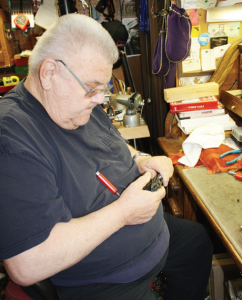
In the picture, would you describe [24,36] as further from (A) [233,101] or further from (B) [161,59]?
(A) [233,101]

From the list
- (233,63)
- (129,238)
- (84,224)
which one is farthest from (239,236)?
(233,63)

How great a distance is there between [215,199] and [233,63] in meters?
1.08

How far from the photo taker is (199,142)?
123 cm

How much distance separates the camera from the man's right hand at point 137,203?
79 cm

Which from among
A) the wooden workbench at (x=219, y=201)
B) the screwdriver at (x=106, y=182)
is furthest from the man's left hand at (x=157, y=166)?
the screwdriver at (x=106, y=182)

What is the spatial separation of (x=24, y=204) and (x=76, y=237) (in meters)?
0.18

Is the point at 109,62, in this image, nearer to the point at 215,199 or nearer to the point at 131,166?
the point at 131,166

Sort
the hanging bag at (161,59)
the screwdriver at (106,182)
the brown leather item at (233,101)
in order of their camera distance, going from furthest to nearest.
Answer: the hanging bag at (161,59) < the brown leather item at (233,101) < the screwdriver at (106,182)

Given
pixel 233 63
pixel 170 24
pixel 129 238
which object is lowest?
pixel 129 238

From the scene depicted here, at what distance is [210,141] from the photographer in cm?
126

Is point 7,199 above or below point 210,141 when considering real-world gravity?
above

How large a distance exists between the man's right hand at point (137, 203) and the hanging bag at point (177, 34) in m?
1.01

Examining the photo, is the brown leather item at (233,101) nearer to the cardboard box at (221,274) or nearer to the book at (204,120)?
the book at (204,120)

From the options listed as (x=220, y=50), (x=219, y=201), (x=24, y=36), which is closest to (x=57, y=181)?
(x=219, y=201)
